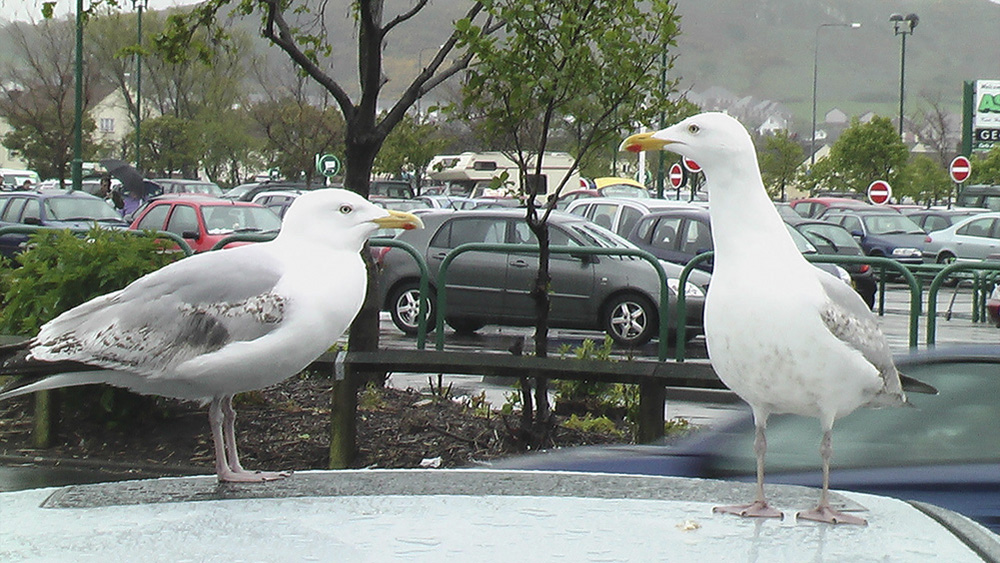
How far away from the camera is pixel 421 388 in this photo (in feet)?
35.6

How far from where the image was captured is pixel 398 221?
329 centimetres

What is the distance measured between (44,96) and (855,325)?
217 ft

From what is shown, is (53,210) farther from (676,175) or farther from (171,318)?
(171,318)

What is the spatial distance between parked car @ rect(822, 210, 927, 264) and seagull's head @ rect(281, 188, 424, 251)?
28034mm

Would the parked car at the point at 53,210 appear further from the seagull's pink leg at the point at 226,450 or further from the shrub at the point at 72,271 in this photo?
the seagull's pink leg at the point at 226,450

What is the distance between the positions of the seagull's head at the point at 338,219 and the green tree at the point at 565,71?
4.42 meters

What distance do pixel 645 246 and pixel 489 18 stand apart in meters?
10.3

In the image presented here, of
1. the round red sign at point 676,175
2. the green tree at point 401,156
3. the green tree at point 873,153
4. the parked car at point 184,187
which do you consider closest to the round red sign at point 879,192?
the round red sign at point 676,175

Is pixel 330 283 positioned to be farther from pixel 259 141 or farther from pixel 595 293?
pixel 259 141

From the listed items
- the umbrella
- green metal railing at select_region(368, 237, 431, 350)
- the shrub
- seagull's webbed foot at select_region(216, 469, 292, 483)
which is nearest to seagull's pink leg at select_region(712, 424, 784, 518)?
seagull's webbed foot at select_region(216, 469, 292, 483)

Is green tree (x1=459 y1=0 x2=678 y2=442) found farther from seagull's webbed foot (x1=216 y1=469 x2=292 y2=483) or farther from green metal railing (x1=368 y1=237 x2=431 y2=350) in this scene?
seagull's webbed foot (x1=216 y1=469 x2=292 y2=483)

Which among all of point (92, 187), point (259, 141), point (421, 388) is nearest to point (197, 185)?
point (92, 187)

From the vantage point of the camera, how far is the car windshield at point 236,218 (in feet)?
67.9

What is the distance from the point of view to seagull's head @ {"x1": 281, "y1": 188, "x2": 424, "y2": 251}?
3295 mm
